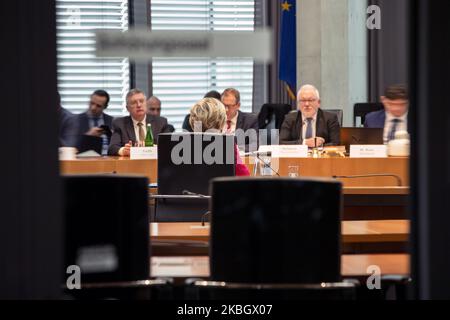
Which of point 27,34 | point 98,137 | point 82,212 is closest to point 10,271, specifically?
point 27,34

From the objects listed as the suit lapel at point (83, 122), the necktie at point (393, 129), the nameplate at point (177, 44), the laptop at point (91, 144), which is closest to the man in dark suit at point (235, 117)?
the necktie at point (393, 129)

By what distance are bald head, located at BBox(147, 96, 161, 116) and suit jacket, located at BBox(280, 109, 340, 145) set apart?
1.18 meters

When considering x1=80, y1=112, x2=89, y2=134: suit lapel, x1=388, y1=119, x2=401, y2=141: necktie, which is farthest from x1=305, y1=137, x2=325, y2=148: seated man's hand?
x1=80, y1=112, x2=89, y2=134: suit lapel

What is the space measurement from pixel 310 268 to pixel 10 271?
1186 mm

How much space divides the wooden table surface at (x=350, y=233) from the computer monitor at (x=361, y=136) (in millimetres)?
2842

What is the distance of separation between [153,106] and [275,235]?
17.4 feet

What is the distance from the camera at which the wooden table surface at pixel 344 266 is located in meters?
3.16

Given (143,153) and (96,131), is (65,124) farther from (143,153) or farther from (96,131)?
(96,131)

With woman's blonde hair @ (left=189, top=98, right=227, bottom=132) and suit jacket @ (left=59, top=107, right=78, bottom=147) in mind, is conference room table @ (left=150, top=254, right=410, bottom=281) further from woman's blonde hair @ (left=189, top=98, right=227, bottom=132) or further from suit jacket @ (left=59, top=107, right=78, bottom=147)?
woman's blonde hair @ (left=189, top=98, right=227, bottom=132)

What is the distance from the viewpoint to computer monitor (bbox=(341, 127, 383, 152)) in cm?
690

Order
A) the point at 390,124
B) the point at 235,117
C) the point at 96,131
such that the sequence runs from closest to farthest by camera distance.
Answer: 1. the point at 96,131
2. the point at 390,124
3. the point at 235,117

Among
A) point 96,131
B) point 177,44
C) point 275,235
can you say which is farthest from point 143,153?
point 177,44

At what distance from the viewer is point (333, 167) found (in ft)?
21.2

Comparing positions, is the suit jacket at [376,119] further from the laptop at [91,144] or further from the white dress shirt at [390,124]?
the laptop at [91,144]
